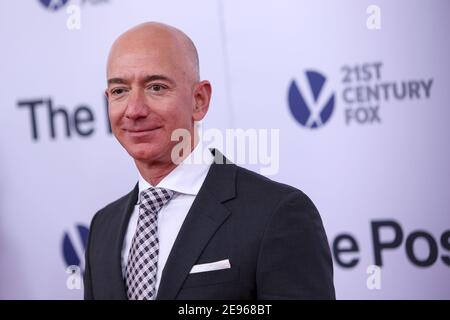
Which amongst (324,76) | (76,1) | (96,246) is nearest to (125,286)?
(96,246)

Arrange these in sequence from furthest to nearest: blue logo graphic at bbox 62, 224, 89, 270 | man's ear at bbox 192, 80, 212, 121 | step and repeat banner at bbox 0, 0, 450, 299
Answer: blue logo graphic at bbox 62, 224, 89, 270
step and repeat banner at bbox 0, 0, 450, 299
man's ear at bbox 192, 80, 212, 121

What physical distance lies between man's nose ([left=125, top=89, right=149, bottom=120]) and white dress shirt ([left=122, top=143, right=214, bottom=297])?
18cm

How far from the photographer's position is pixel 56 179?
2711mm

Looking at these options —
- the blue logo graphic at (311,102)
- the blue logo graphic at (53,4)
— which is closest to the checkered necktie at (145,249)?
the blue logo graphic at (311,102)

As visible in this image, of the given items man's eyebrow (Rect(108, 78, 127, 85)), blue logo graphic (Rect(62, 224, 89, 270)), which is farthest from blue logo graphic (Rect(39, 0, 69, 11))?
man's eyebrow (Rect(108, 78, 127, 85))

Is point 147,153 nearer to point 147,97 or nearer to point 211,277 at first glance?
point 147,97

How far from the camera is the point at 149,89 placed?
170 centimetres

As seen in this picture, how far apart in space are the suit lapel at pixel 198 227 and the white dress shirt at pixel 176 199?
40 mm

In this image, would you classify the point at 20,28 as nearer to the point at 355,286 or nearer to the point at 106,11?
the point at 106,11

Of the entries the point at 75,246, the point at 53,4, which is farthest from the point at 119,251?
the point at 53,4

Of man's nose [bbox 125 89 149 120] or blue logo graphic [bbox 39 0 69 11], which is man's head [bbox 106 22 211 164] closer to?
man's nose [bbox 125 89 149 120]

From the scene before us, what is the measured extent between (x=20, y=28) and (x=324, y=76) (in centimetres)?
135

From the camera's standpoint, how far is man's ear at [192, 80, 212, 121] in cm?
180

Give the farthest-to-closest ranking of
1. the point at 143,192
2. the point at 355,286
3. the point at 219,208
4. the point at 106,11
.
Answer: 1. the point at 106,11
2. the point at 355,286
3. the point at 143,192
4. the point at 219,208
